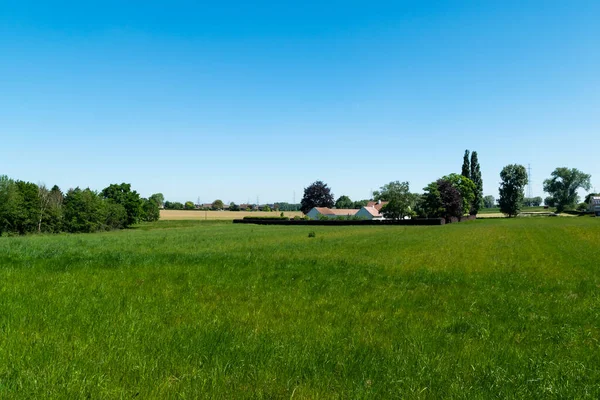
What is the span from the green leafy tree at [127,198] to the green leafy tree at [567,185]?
607ft

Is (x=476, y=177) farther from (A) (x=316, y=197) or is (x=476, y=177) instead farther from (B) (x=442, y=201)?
(A) (x=316, y=197)

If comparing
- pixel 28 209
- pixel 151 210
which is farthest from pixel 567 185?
pixel 28 209

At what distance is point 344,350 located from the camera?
6648 mm

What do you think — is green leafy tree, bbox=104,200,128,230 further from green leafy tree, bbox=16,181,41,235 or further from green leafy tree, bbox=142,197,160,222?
green leafy tree, bbox=142,197,160,222

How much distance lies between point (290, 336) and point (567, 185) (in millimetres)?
217687

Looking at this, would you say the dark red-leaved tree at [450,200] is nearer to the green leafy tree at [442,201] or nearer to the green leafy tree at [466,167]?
the green leafy tree at [442,201]

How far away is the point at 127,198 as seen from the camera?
106 meters

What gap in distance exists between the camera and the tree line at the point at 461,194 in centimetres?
10144

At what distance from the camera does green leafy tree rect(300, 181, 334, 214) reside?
173125mm

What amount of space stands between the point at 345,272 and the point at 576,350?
10.0m

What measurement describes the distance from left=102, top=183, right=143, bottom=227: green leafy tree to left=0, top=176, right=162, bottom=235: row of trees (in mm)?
4353

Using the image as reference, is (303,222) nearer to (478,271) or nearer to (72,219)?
(72,219)

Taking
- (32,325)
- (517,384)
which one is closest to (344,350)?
(517,384)

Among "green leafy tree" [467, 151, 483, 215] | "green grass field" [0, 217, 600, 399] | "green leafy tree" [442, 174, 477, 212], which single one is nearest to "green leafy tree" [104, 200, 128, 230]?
"green grass field" [0, 217, 600, 399]
